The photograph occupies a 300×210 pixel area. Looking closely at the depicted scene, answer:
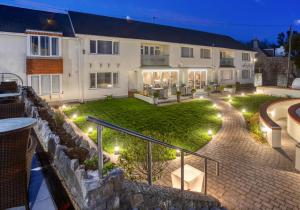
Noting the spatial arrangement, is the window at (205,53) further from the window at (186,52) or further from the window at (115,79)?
the window at (115,79)

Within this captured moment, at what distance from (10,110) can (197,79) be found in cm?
2862

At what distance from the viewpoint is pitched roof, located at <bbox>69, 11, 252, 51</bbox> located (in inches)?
947

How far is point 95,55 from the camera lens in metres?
22.7

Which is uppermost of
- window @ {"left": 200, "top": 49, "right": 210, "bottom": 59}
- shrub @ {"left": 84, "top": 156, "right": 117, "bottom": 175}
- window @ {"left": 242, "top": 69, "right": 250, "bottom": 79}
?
window @ {"left": 200, "top": 49, "right": 210, "bottom": 59}

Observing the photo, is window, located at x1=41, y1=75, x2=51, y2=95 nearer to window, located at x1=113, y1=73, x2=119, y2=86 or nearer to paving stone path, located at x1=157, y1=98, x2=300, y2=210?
window, located at x1=113, y1=73, x2=119, y2=86

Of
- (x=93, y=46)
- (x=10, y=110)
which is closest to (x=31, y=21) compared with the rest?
(x=93, y=46)

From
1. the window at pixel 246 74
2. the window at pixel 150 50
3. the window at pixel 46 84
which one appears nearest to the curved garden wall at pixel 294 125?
the window at pixel 150 50

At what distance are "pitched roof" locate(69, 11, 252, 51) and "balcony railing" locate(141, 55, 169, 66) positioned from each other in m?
2.02

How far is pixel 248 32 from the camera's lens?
192m

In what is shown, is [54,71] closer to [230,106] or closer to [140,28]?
[140,28]

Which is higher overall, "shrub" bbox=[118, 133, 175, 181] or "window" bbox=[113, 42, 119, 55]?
"window" bbox=[113, 42, 119, 55]

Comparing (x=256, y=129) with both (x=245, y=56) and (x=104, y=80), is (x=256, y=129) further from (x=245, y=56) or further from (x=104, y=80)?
(x=245, y=56)

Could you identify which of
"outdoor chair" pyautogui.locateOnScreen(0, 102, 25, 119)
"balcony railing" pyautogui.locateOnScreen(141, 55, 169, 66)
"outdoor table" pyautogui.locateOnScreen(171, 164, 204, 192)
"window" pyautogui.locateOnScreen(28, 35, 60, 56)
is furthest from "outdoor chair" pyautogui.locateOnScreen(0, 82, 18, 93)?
"balcony railing" pyautogui.locateOnScreen(141, 55, 169, 66)

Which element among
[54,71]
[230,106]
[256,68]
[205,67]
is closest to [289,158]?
[230,106]
